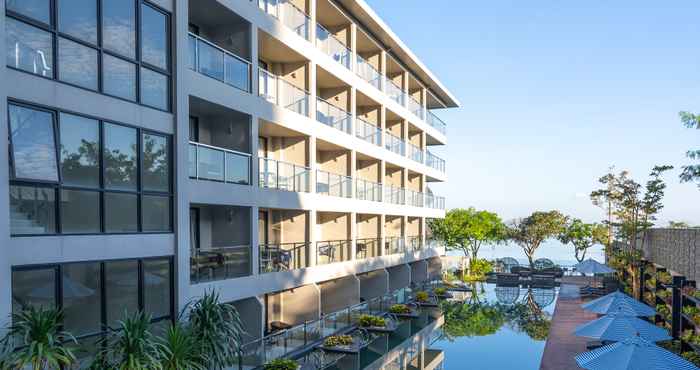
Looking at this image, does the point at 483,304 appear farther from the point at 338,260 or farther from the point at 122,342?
the point at 122,342

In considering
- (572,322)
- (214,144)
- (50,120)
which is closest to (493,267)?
(572,322)

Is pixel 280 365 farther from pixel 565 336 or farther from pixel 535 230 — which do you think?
pixel 535 230

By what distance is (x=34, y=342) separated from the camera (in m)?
8.72

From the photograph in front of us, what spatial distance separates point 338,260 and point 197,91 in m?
10.7

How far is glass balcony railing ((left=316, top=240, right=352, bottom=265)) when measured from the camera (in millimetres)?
21053

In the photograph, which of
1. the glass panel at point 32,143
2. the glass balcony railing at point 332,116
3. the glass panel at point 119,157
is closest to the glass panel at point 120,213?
the glass panel at point 119,157

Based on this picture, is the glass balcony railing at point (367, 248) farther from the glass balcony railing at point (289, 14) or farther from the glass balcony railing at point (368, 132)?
the glass balcony railing at point (289, 14)

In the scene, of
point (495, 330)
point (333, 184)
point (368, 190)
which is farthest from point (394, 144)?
point (495, 330)

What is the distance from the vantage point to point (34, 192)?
32.5 feet

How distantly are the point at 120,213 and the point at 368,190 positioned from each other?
15.4 meters

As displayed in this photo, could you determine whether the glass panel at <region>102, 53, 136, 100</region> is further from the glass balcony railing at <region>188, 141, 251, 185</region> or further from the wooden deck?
the wooden deck

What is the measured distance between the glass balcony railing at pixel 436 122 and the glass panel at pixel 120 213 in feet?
86.5

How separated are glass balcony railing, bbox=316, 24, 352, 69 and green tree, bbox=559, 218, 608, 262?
3172 cm

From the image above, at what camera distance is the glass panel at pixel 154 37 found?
12359mm
